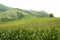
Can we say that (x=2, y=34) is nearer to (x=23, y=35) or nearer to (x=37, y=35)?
(x=23, y=35)

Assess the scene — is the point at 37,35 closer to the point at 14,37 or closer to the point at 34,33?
the point at 34,33

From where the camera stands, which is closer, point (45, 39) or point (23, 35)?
point (45, 39)

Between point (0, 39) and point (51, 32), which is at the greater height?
point (51, 32)

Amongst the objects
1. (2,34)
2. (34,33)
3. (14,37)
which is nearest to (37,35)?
(34,33)

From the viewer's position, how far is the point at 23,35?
31.7 meters

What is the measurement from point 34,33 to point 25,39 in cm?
165

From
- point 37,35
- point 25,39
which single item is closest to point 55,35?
point 37,35

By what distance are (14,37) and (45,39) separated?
521cm

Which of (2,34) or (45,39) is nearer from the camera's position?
(45,39)

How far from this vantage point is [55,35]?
29.6 m

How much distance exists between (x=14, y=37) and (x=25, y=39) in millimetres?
1923

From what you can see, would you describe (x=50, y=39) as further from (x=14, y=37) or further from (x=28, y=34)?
(x=14, y=37)

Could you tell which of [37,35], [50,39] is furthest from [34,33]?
[50,39]

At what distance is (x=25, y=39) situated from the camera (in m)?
31.4
